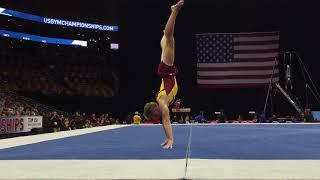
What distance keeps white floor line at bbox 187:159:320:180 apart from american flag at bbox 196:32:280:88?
18307 mm

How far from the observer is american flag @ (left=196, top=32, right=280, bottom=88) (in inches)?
885

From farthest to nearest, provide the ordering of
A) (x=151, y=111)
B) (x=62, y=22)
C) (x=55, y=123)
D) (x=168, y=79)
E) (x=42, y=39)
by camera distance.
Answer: (x=62, y=22), (x=42, y=39), (x=55, y=123), (x=168, y=79), (x=151, y=111)

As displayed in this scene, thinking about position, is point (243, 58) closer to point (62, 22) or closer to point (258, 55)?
point (258, 55)

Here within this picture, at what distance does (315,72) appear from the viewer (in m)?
23.4

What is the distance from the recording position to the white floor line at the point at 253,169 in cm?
357

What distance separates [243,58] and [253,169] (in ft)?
62.3

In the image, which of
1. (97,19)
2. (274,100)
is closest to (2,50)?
(97,19)

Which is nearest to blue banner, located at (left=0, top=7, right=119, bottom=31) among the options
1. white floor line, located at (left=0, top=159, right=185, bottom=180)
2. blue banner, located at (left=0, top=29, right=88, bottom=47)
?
blue banner, located at (left=0, top=29, right=88, bottom=47)

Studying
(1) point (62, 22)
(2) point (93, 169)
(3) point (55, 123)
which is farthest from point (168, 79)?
(1) point (62, 22)

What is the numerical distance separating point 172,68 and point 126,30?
1969 centimetres

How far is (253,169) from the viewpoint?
396cm

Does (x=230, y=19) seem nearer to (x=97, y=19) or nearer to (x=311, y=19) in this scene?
(x=311, y=19)

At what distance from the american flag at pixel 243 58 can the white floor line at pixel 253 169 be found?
18307 millimetres

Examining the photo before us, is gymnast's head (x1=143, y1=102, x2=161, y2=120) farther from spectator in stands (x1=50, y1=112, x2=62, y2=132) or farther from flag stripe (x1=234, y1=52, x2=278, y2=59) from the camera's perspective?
flag stripe (x1=234, y1=52, x2=278, y2=59)
